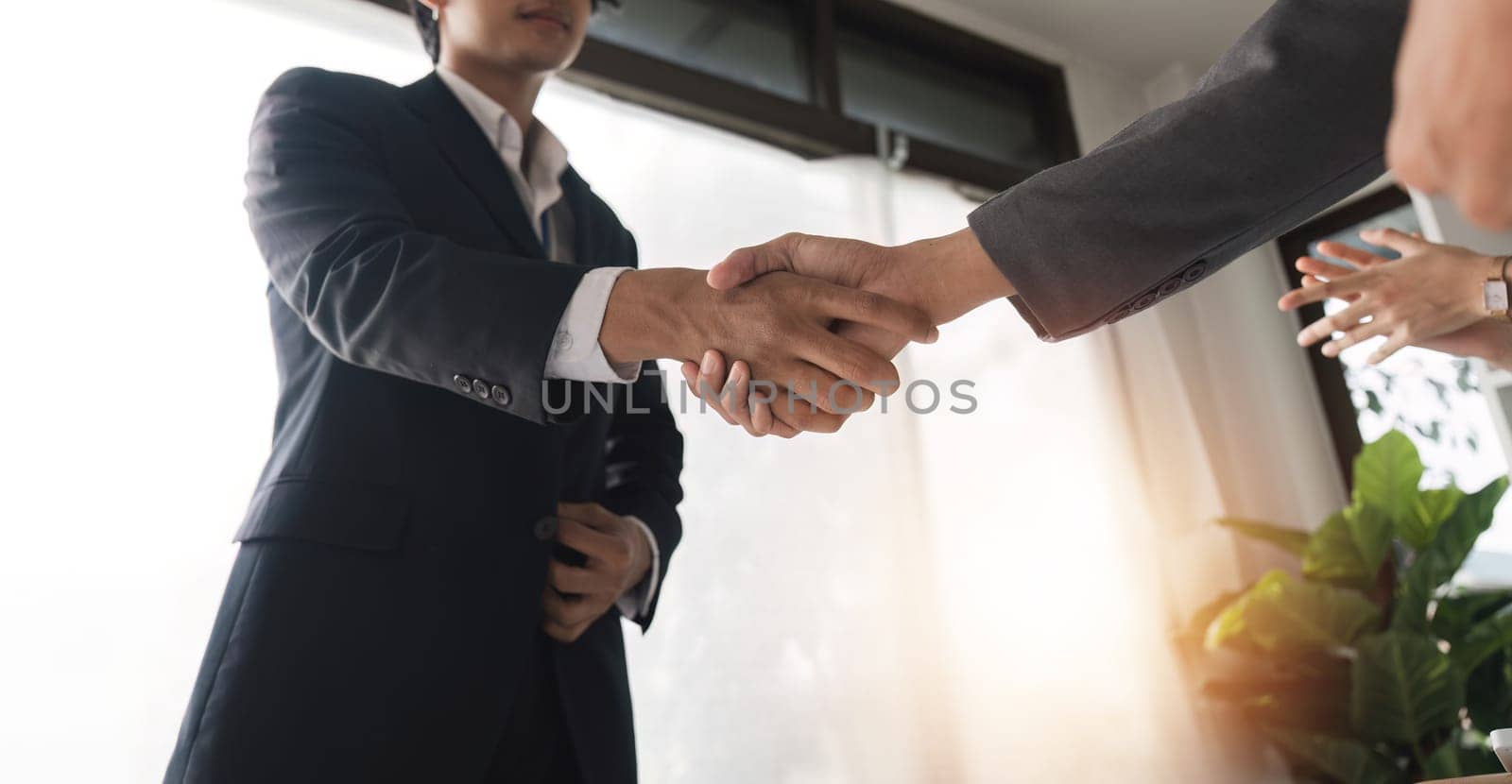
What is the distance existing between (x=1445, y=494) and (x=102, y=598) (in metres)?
3.01

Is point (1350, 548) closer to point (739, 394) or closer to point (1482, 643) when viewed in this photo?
point (1482, 643)

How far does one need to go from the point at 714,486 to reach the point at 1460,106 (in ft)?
6.22

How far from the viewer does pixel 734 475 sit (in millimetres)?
2281

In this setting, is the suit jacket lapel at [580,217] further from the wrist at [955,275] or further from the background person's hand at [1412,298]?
the background person's hand at [1412,298]

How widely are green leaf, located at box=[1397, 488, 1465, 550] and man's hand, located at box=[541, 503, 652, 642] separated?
232cm

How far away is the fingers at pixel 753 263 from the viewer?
975 millimetres

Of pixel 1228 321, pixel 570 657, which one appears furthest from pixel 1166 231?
pixel 1228 321

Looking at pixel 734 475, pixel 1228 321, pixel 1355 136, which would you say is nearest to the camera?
pixel 1355 136

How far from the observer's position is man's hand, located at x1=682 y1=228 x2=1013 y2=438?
1.01 metres

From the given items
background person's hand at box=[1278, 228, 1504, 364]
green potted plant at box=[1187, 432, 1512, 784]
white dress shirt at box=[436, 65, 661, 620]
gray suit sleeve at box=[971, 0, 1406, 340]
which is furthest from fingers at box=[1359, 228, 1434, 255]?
white dress shirt at box=[436, 65, 661, 620]

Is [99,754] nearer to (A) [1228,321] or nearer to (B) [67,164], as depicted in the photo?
(B) [67,164]

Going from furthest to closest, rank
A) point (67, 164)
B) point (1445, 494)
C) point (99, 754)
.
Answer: point (1445, 494) < point (67, 164) < point (99, 754)

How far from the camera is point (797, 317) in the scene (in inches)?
38.7

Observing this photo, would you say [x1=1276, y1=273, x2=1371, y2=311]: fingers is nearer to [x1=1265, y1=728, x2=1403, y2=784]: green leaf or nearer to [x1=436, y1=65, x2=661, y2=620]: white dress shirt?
[x1=436, y1=65, x2=661, y2=620]: white dress shirt
